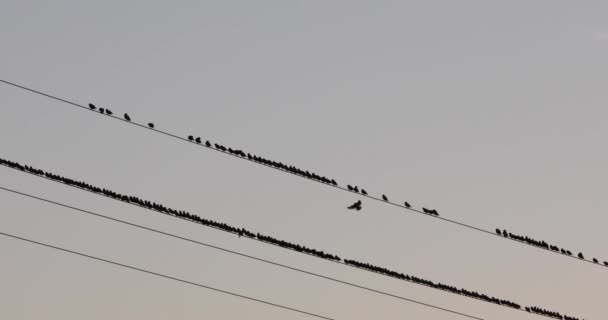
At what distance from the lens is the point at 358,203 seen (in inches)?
3393

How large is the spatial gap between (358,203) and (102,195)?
21.6 m

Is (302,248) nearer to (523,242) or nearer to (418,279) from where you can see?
(418,279)

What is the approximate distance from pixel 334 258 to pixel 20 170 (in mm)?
18280

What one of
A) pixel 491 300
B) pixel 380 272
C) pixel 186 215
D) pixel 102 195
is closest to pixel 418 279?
pixel 380 272

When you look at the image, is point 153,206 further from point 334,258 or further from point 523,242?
point 523,242

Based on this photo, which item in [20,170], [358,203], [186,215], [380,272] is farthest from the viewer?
[358,203]

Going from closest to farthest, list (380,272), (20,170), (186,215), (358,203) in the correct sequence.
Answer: (20,170) < (186,215) < (380,272) < (358,203)

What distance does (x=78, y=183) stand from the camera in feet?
234

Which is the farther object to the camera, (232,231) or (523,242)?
(523,242)

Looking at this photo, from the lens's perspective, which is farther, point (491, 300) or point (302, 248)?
point (491, 300)

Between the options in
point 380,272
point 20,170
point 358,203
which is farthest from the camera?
point 358,203

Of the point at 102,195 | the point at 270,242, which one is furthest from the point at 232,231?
the point at 102,195

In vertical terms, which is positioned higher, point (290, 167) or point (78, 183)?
point (290, 167)

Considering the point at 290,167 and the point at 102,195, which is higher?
the point at 290,167
